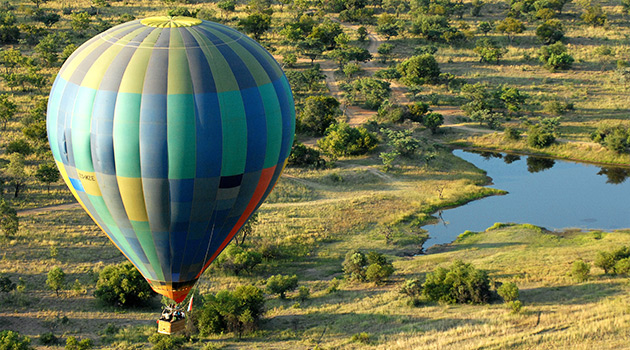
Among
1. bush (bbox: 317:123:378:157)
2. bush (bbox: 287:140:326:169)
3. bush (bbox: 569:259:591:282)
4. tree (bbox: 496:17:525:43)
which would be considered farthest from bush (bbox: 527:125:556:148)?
tree (bbox: 496:17:525:43)

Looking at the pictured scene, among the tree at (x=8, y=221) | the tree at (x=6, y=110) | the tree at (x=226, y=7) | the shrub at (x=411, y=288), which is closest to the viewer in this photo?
the shrub at (x=411, y=288)

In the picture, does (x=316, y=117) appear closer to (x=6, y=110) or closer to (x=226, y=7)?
(x=6, y=110)

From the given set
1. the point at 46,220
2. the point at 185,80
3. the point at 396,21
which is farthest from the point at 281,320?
the point at 396,21

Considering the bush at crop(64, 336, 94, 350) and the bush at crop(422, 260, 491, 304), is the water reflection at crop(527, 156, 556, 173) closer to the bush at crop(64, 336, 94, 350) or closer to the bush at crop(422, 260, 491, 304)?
the bush at crop(422, 260, 491, 304)

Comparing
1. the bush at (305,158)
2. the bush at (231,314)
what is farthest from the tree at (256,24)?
the bush at (231,314)

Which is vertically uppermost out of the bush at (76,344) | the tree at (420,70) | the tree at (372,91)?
the tree at (420,70)

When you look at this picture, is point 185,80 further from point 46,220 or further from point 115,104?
point 46,220

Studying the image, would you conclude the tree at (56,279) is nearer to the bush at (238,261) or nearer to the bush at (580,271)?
the bush at (238,261)
